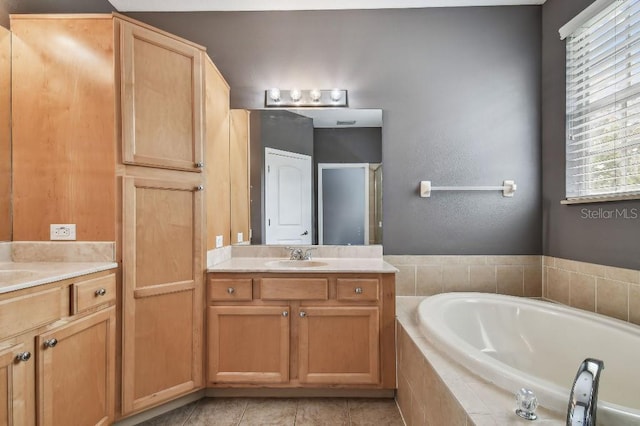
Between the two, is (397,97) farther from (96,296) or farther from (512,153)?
(96,296)

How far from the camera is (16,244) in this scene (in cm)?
→ 178

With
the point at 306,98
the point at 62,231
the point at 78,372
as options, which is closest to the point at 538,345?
the point at 306,98

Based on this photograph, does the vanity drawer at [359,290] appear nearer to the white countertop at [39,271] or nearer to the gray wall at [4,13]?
the white countertop at [39,271]

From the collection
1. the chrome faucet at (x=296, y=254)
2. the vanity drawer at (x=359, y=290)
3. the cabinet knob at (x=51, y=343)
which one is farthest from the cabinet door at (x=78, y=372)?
the vanity drawer at (x=359, y=290)

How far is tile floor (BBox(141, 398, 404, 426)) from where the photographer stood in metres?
1.90

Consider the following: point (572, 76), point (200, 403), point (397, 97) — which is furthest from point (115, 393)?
point (572, 76)

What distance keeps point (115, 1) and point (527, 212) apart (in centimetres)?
345

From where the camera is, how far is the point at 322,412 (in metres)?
1.99

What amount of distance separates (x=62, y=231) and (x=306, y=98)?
1.78 metres

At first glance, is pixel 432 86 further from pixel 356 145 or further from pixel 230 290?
pixel 230 290

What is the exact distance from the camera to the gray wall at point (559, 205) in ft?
5.99

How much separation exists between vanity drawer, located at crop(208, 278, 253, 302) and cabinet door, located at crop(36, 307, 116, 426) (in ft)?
1.78

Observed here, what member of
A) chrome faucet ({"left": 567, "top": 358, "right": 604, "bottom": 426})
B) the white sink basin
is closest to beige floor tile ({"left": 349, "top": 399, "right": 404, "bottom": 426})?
the white sink basin

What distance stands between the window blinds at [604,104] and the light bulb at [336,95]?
154 cm
